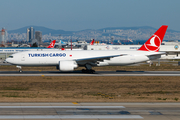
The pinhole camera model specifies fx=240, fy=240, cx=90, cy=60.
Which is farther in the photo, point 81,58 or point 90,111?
point 81,58

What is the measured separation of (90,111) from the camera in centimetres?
1538

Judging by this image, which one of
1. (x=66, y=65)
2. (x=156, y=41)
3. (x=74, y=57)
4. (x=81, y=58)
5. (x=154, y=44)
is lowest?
(x=66, y=65)

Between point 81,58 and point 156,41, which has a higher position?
point 156,41

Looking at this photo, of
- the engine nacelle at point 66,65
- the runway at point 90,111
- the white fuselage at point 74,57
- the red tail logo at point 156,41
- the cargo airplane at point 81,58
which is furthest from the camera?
the red tail logo at point 156,41

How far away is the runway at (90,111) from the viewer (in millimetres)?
13982

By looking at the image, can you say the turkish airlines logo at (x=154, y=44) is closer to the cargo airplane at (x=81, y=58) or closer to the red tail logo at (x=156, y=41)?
the red tail logo at (x=156, y=41)

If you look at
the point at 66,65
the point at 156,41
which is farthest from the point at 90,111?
the point at 156,41

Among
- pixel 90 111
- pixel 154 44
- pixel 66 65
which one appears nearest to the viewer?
pixel 90 111

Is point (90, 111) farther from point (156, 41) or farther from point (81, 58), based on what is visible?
point (156, 41)

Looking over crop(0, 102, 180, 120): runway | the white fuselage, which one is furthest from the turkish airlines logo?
crop(0, 102, 180, 120): runway

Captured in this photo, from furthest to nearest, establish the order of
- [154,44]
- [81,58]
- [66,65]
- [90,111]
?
[154,44] < [81,58] < [66,65] < [90,111]

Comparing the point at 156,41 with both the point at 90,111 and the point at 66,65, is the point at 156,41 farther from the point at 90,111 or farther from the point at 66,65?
the point at 90,111

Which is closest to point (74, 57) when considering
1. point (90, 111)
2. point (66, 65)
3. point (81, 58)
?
point (81, 58)

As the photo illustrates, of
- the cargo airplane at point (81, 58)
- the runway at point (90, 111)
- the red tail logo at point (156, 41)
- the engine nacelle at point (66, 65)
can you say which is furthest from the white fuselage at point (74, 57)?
the runway at point (90, 111)
